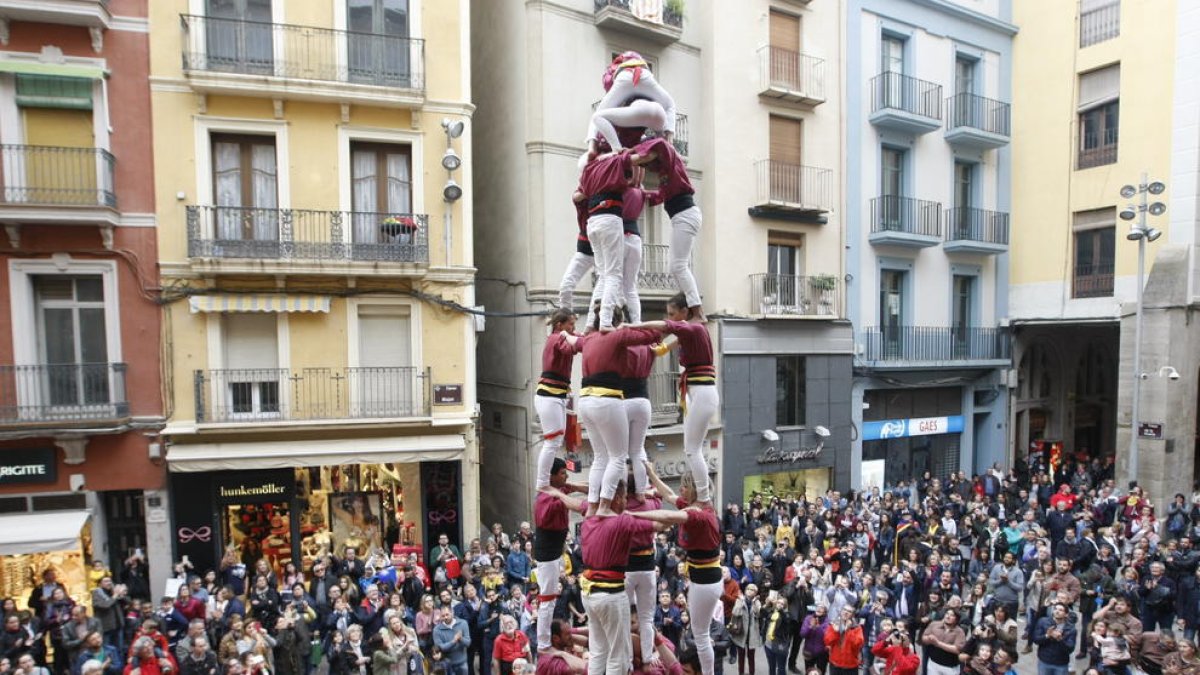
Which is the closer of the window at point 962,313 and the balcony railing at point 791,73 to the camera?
the balcony railing at point 791,73

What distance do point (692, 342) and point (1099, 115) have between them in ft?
73.6

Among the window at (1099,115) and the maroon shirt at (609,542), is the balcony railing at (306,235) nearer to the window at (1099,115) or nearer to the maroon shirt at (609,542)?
the maroon shirt at (609,542)

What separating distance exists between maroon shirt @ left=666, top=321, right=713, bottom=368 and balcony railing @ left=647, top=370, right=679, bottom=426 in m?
11.5

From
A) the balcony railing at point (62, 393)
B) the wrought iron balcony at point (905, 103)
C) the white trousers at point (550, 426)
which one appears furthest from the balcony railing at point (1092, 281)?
the balcony railing at point (62, 393)

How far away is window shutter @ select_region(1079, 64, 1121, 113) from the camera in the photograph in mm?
21359

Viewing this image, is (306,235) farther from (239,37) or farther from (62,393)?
(62,393)

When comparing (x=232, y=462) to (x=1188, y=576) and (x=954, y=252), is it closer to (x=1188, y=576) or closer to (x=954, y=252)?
(x=1188, y=576)

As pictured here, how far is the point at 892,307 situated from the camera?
892 inches

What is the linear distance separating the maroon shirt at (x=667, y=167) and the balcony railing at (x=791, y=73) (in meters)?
14.4

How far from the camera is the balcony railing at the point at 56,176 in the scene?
1305 centimetres

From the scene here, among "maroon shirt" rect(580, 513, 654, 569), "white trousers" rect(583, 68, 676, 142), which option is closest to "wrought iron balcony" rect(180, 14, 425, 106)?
"white trousers" rect(583, 68, 676, 142)

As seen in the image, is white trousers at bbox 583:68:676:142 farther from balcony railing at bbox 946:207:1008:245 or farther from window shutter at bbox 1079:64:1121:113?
window shutter at bbox 1079:64:1121:113

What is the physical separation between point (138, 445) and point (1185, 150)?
86.5 ft

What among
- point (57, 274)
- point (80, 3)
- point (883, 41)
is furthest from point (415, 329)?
point (883, 41)
